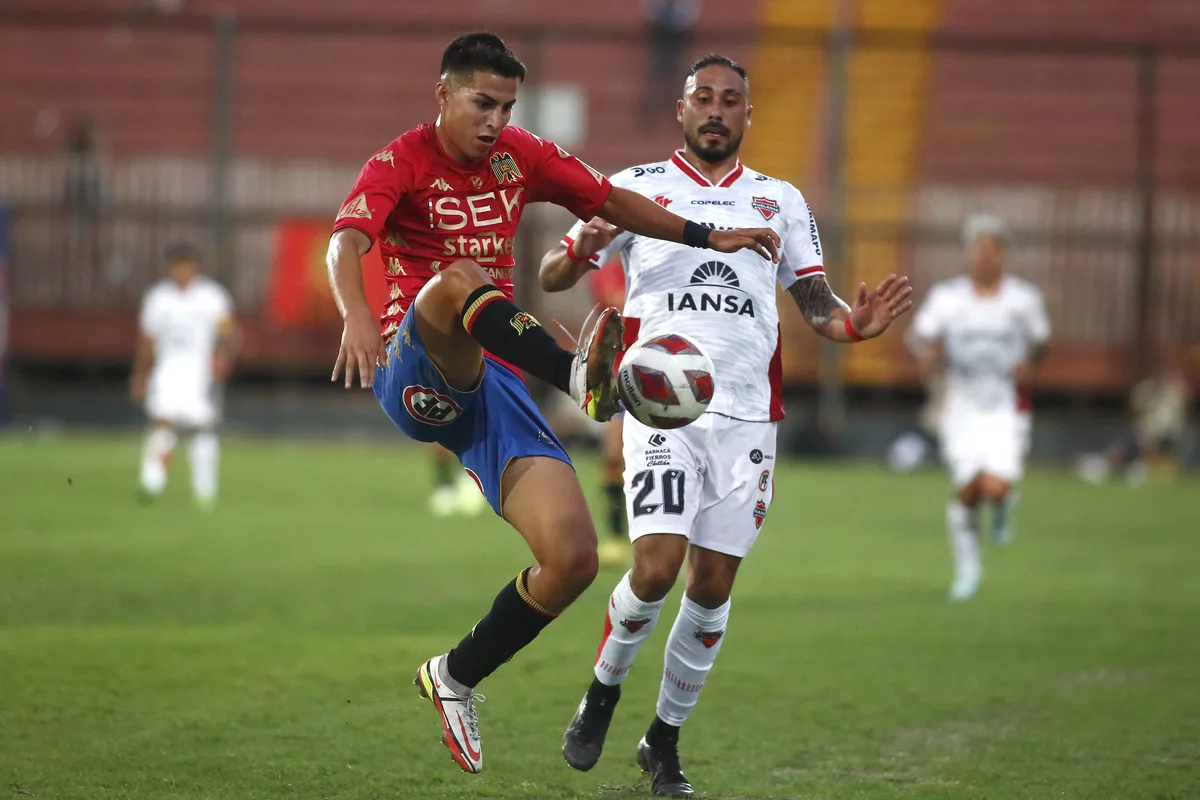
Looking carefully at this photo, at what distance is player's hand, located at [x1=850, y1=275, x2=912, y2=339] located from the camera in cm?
579

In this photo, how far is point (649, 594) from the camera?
584 cm

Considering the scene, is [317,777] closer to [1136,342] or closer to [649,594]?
[649,594]

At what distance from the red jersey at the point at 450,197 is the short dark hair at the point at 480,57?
0.27m

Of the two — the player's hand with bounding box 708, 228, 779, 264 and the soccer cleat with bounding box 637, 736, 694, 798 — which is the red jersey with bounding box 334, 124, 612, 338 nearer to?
the player's hand with bounding box 708, 228, 779, 264

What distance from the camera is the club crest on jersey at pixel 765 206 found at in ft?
20.5

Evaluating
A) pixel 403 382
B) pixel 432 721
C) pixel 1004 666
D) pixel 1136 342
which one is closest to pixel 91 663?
pixel 432 721

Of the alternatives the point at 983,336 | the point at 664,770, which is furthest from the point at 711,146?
the point at 983,336

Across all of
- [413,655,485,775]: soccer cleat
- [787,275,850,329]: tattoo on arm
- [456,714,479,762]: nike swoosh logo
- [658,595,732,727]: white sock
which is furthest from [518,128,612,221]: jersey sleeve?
[456,714,479,762]: nike swoosh logo

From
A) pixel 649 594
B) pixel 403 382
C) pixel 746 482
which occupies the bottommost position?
pixel 649 594

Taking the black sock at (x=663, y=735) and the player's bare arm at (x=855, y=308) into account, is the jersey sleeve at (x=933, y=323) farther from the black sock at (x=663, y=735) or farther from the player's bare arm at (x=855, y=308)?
the black sock at (x=663, y=735)

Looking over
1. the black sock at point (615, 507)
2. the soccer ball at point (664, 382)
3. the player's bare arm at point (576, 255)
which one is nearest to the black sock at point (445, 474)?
the black sock at point (615, 507)

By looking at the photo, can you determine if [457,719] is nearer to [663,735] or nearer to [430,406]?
[663,735]

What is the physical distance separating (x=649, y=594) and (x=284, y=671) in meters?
2.70

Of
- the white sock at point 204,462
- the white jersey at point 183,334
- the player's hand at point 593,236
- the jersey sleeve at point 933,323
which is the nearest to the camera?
the player's hand at point 593,236
